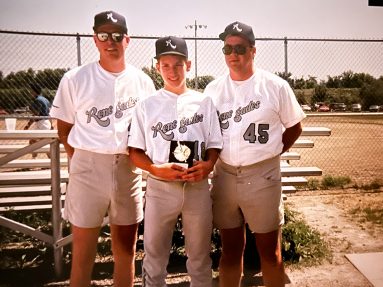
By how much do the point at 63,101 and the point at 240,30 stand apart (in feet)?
3.90

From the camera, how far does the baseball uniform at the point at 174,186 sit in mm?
2191

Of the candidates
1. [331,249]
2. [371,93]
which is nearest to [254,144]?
[331,249]

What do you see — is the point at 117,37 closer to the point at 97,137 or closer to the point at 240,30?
the point at 97,137

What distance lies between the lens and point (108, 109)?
227 cm

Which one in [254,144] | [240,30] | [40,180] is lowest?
[40,180]

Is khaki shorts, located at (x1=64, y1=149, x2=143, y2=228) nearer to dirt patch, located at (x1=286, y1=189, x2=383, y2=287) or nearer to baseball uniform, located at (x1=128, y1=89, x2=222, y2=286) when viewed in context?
baseball uniform, located at (x1=128, y1=89, x2=222, y2=286)

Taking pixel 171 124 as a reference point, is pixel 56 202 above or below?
below

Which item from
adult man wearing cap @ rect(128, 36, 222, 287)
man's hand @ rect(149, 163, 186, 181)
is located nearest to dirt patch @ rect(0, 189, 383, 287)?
adult man wearing cap @ rect(128, 36, 222, 287)

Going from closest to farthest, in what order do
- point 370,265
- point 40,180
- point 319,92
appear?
point 370,265 < point 40,180 < point 319,92

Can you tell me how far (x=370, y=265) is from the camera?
Answer: 340cm

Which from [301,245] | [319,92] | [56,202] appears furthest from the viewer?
[319,92]

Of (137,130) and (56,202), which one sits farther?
(56,202)

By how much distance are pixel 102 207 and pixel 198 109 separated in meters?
0.86

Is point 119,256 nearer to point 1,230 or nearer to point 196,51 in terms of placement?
point 1,230
